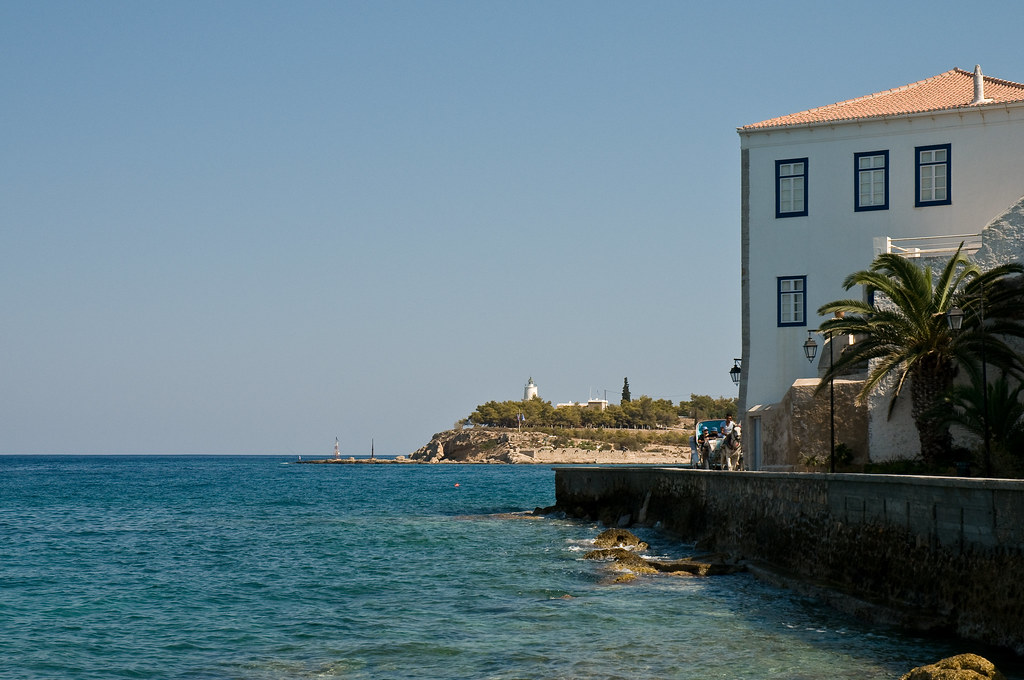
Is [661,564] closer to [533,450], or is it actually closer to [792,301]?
[792,301]

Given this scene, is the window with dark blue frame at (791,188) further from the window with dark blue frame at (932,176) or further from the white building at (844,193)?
the window with dark blue frame at (932,176)

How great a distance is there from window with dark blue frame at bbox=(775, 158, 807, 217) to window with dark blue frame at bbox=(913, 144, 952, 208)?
3142 mm

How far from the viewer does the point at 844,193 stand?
31.1 metres

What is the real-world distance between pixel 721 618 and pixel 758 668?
11.3 ft

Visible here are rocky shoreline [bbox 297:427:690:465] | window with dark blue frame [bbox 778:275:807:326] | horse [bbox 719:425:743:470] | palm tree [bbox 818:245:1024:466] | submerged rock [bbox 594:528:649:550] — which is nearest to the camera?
palm tree [bbox 818:245:1024:466]

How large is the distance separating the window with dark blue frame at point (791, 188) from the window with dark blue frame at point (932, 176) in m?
3.14

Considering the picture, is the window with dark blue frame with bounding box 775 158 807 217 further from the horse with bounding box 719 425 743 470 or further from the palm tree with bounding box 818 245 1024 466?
the palm tree with bounding box 818 245 1024 466

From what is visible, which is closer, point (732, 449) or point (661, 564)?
point (661, 564)

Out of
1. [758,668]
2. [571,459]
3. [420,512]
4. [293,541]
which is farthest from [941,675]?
[571,459]

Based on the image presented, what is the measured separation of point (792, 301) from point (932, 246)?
4174mm

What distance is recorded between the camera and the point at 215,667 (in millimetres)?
14375

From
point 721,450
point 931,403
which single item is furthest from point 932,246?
point 931,403

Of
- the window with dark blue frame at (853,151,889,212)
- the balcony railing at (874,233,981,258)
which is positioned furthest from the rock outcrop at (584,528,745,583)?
the window with dark blue frame at (853,151,889,212)

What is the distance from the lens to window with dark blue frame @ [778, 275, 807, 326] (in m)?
31.2
